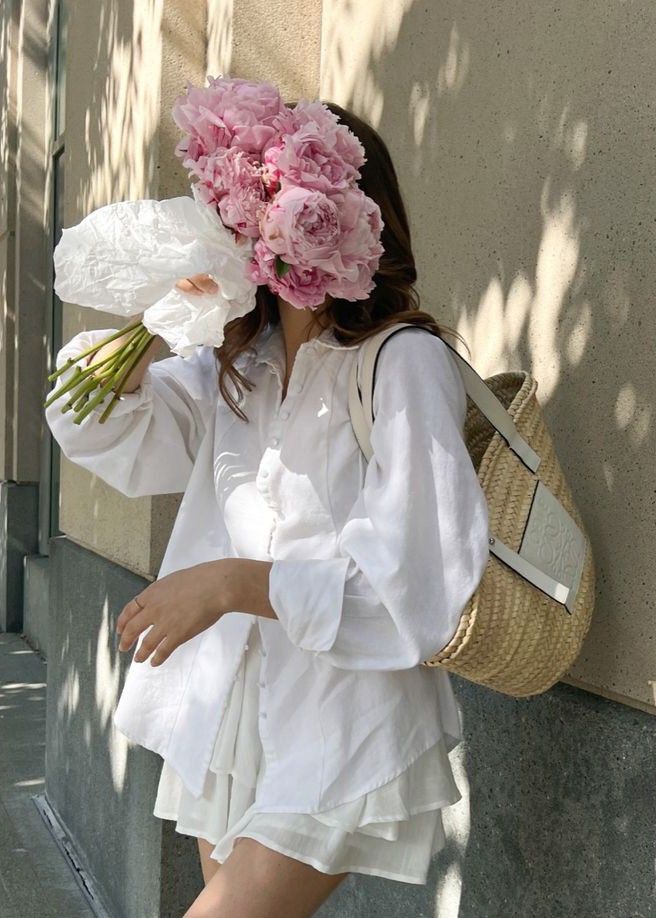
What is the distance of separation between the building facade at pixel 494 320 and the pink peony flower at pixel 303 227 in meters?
0.72

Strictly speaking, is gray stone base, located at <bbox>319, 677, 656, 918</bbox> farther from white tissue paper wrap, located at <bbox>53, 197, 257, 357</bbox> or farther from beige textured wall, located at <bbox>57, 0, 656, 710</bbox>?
white tissue paper wrap, located at <bbox>53, 197, 257, 357</bbox>

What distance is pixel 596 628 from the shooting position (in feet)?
7.81

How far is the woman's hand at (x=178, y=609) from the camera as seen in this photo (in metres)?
1.83

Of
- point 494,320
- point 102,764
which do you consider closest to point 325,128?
point 494,320

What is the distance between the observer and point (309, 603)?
6.01 ft

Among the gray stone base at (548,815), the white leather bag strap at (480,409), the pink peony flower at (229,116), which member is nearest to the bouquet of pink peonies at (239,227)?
the pink peony flower at (229,116)

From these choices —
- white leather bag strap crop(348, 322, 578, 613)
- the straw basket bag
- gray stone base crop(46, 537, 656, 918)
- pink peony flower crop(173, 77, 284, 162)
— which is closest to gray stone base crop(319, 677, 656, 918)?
gray stone base crop(46, 537, 656, 918)

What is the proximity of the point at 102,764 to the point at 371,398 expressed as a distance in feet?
9.20

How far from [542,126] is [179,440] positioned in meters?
1.10

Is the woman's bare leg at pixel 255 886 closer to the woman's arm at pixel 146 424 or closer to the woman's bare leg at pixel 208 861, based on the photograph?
the woman's bare leg at pixel 208 861

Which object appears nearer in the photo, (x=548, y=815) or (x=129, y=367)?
(x=129, y=367)

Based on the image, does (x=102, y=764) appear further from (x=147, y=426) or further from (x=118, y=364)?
(x=118, y=364)

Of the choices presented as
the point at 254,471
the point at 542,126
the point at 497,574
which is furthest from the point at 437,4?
the point at 497,574

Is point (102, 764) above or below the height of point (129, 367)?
below
